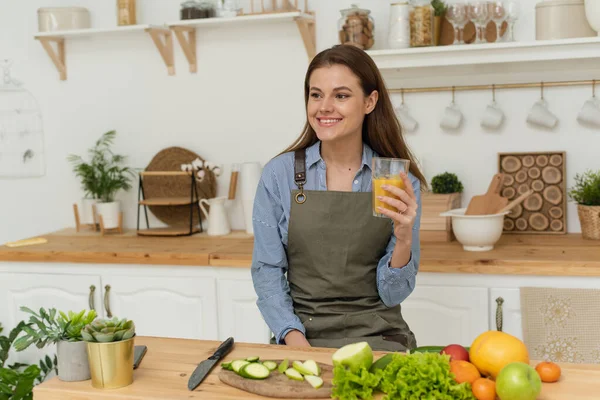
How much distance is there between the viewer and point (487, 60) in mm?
2898

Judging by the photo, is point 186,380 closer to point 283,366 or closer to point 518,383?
point 283,366

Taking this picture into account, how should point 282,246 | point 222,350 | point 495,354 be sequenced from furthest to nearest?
1. point 282,246
2. point 222,350
3. point 495,354

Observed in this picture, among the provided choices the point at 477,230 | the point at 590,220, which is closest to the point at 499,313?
the point at 477,230

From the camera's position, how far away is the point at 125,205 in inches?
145

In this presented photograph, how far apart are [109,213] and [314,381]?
7.29ft

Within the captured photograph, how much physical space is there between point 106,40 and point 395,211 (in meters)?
2.33

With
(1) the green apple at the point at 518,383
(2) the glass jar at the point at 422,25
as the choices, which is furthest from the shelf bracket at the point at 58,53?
(1) the green apple at the point at 518,383

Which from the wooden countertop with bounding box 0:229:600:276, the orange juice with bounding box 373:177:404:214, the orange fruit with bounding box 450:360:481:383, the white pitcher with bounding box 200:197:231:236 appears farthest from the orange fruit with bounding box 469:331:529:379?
the white pitcher with bounding box 200:197:231:236

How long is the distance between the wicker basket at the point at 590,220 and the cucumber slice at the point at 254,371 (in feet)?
6.20

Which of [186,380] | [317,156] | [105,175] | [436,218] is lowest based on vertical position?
[186,380]

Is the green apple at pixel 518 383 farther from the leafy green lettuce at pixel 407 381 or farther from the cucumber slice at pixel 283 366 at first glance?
the cucumber slice at pixel 283 366

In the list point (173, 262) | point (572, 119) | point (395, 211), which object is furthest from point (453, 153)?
point (395, 211)

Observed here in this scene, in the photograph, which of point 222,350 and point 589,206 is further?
point 589,206

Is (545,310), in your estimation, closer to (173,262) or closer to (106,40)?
(173,262)
